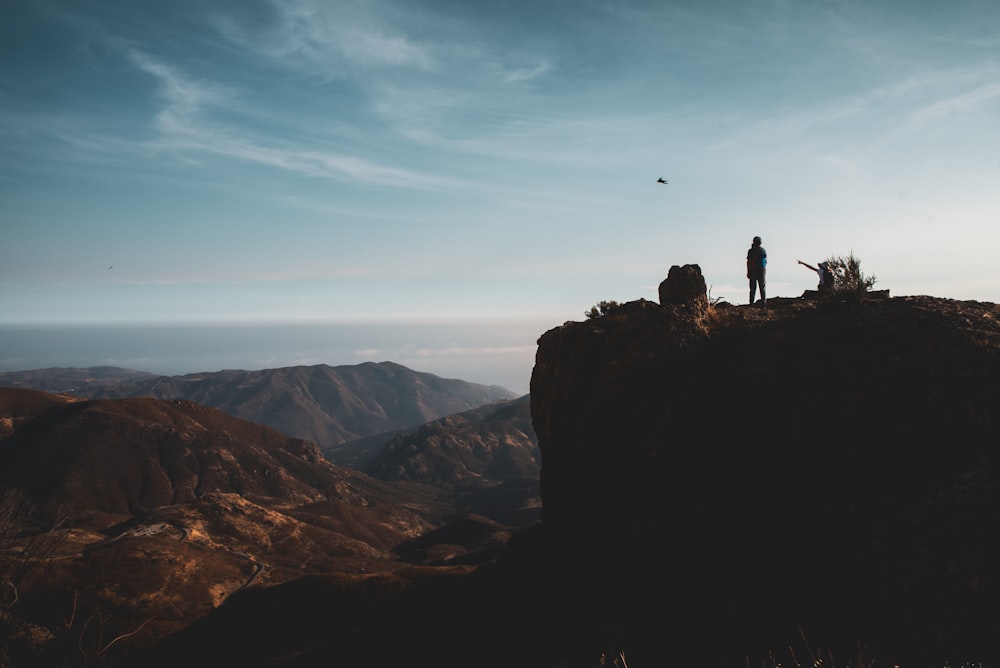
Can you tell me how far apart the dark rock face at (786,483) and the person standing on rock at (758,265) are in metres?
1.61

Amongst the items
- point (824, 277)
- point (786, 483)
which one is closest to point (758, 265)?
point (824, 277)

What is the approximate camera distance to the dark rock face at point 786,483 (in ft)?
44.4

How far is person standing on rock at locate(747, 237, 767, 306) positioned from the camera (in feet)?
88.9

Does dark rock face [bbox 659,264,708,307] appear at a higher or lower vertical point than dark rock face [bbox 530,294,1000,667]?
higher

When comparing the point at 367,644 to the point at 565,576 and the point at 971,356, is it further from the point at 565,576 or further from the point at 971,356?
the point at 971,356

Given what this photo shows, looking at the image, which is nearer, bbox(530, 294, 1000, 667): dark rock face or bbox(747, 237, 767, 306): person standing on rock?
bbox(530, 294, 1000, 667): dark rock face

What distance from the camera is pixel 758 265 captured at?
1074 inches

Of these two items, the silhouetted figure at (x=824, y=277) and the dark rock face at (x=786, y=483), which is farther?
the silhouetted figure at (x=824, y=277)

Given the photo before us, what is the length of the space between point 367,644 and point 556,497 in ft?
65.2

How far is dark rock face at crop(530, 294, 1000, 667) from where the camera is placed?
13.5 m

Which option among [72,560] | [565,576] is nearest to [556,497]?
[565,576]

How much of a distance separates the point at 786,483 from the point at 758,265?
13441 mm

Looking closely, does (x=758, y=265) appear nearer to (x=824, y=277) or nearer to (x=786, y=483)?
(x=824, y=277)

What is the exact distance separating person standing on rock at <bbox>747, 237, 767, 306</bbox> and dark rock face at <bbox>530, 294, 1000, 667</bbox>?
5.27ft
